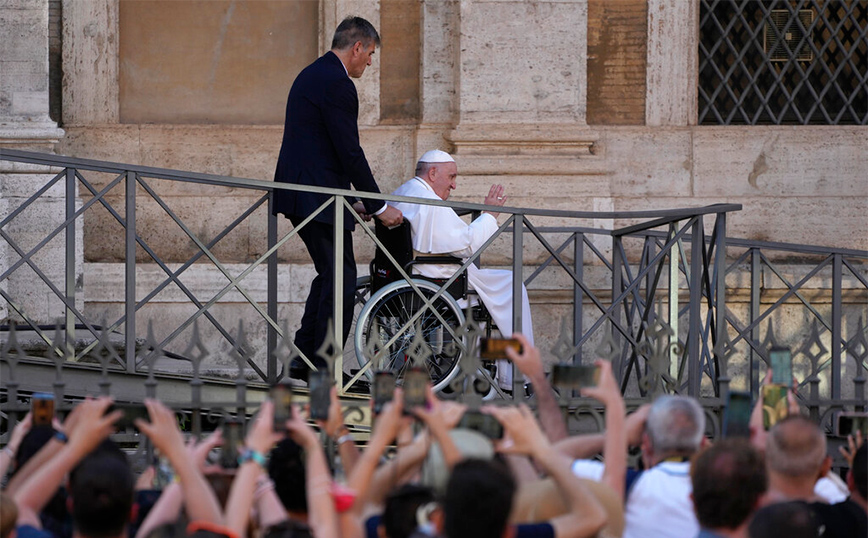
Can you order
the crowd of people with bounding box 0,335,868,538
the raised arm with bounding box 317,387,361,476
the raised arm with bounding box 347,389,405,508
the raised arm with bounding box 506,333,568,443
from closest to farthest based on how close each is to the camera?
the crowd of people with bounding box 0,335,868,538
the raised arm with bounding box 347,389,405,508
the raised arm with bounding box 317,387,361,476
the raised arm with bounding box 506,333,568,443

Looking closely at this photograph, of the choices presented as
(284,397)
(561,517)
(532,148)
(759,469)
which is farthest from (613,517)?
(532,148)

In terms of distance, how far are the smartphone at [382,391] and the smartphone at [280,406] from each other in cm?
36

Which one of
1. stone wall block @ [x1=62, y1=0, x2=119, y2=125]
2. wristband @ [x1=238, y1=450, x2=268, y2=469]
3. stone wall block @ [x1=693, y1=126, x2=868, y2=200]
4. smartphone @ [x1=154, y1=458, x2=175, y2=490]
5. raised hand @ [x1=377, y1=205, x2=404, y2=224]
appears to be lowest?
smartphone @ [x1=154, y1=458, x2=175, y2=490]

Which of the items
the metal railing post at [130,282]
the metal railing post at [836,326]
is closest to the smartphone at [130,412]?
the metal railing post at [130,282]

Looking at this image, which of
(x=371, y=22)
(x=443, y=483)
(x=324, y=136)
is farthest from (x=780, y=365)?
(x=371, y=22)

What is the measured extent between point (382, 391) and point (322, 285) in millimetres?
2590

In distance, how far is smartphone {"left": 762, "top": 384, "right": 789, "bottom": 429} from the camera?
4.10 m

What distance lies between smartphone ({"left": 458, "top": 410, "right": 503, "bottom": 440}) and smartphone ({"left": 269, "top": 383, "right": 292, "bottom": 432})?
49 centimetres

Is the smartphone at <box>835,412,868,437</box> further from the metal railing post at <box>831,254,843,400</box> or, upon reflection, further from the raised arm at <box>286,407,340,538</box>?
the metal railing post at <box>831,254,843,400</box>

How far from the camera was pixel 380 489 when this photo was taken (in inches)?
133

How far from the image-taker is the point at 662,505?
343 cm

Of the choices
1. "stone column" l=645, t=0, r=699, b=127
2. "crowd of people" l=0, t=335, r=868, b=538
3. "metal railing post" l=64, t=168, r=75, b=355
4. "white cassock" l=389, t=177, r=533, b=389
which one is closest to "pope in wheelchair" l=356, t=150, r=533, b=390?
"white cassock" l=389, t=177, r=533, b=389

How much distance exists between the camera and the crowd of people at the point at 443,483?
2883 millimetres

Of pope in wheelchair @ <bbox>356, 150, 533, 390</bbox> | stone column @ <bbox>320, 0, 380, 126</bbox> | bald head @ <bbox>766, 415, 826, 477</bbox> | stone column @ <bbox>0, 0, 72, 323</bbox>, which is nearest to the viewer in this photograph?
bald head @ <bbox>766, 415, 826, 477</bbox>
